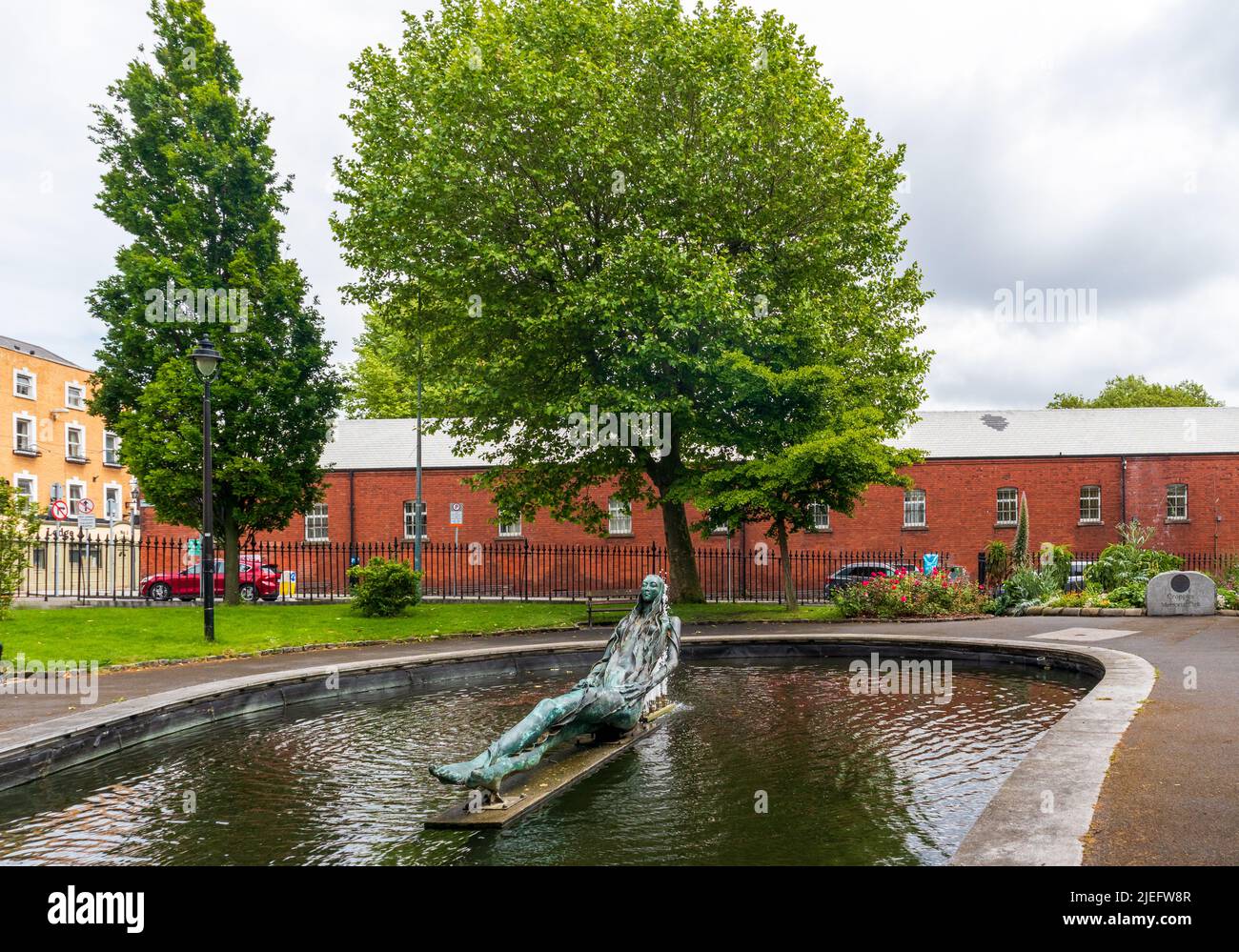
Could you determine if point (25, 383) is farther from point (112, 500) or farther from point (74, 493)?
point (112, 500)

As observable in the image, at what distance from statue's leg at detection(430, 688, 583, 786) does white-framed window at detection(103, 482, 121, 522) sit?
50979 mm

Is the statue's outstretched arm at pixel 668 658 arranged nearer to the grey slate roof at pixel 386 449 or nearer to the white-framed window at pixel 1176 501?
the grey slate roof at pixel 386 449

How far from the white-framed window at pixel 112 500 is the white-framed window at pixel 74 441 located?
293 centimetres

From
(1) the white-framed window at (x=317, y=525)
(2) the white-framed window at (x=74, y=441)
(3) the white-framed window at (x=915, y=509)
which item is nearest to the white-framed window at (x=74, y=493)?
(2) the white-framed window at (x=74, y=441)

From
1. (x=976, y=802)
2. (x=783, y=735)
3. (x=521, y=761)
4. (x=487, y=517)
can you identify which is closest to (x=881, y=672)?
(x=783, y=735)

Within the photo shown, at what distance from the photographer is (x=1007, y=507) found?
116 feet

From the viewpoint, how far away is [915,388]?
2378 centimetres

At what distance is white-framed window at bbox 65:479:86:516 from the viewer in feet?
157

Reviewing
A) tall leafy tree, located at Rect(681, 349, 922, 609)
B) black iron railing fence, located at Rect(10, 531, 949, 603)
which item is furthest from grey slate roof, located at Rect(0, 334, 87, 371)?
tall leafy tree, located at Rect(681, 349, 922, 609)

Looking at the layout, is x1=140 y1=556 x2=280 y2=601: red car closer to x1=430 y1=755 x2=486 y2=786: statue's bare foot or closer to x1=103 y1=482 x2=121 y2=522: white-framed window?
x1=103 y1=482 x2=121 y2=522: white-framed window

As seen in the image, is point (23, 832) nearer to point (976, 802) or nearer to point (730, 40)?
point (976, 802)

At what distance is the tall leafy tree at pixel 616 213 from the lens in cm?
1902

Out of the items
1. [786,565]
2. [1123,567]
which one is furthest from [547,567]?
[1123,567]
